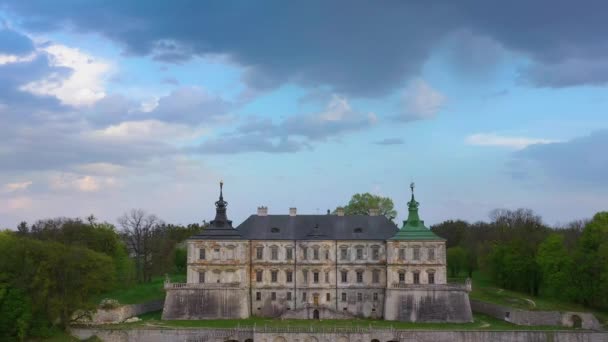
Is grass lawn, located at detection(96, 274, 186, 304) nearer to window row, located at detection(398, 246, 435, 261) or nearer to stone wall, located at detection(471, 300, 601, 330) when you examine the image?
window row, located at detection(398, 246, 435, 261)

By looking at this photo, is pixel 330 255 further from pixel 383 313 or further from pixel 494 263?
pixel 494 263

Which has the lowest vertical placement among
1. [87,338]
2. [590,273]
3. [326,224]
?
[87,338]

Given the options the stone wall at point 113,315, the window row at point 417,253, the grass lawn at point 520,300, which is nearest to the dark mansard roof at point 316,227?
the window row at point 417,253

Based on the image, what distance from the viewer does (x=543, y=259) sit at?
68438mm

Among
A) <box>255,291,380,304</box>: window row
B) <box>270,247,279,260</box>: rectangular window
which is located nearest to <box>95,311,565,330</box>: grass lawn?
<box>255,291,380,304</box>: window row

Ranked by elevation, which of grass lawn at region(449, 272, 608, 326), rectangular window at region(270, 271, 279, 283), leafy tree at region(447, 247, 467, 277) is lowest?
grass lawn at region(449, 272, 608, 326)

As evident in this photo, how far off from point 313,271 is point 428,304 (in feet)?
39.5

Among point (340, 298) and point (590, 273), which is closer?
point (590, 273)

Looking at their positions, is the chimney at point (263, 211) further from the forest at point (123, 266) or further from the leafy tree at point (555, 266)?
the leafy tree at point (555, 266)

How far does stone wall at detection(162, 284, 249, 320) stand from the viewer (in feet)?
217

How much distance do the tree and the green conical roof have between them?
2231 centimetres

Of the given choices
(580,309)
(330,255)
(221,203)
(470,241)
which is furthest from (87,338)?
(470,241)

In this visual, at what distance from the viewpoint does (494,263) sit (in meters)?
80.0

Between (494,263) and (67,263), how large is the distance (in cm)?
4790
